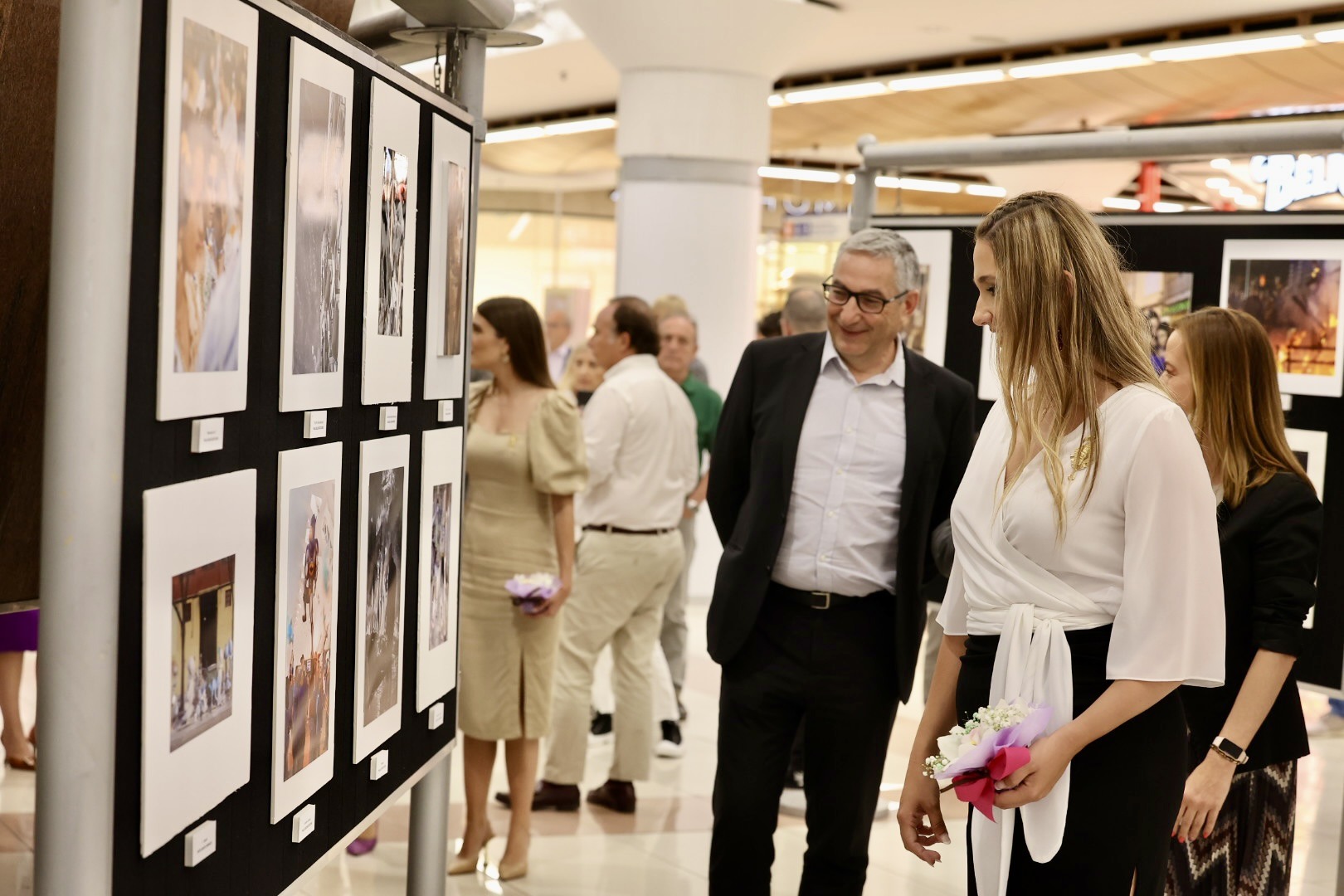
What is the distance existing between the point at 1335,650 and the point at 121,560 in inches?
140

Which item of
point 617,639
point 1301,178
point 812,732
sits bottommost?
point 617,639

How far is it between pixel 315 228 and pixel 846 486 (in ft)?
5.72

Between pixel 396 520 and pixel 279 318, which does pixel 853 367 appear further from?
pixel 279 318

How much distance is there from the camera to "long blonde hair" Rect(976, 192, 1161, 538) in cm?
214

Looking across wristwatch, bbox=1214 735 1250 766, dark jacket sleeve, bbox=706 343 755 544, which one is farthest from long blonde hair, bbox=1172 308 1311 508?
dark jacket sleeve, bbox=706 343 755 544

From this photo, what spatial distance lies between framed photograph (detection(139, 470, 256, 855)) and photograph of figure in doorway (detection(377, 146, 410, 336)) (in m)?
0.54

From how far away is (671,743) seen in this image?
6.00 m

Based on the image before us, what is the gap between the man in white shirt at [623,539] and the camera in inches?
201

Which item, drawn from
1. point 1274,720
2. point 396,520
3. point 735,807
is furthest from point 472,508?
point 1274,720

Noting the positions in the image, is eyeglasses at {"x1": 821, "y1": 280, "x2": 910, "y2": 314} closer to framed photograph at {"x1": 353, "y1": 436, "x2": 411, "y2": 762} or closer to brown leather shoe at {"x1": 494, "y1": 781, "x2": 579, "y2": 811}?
framed photograph at {"x1": 353, "y1": 436, "x2": 411, "y2": 762}

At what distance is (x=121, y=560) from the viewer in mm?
1433

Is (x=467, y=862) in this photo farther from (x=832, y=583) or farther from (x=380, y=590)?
(x=380, y=590)

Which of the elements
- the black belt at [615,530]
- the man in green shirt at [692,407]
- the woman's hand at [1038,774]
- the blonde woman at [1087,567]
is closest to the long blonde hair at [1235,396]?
the blonde woman at [1087,567]

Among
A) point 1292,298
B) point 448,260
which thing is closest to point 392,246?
point 448,260
